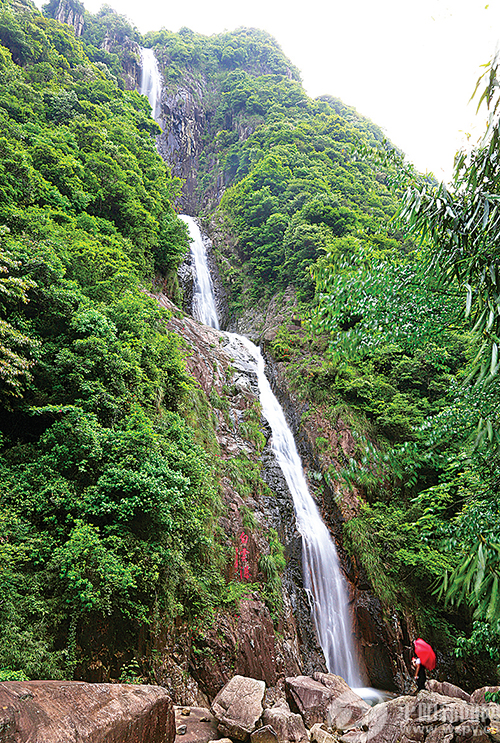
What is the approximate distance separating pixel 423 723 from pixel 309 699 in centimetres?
219

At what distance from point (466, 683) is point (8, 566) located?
428 inches

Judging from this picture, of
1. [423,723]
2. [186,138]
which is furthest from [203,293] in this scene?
[186,138]

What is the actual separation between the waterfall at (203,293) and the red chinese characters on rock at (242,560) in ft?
40.8

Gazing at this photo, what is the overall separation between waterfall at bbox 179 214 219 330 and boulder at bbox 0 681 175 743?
1632 centimetres

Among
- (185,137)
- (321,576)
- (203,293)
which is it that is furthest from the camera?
(185,137)

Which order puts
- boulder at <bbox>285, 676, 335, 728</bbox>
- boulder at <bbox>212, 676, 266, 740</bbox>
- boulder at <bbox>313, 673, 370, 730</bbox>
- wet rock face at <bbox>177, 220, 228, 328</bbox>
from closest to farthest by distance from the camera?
boulder at <bbox>212, 676, 266, 740</bbox> < boulder at <bbox>313, 673, 370, 730</bbox> < boulder at <bbox>285, 676, 335, 728</bbox> < wet rock face at <bbox>177, 220, 228, 328</bbox>

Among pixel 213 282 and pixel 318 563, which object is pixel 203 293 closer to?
pixel 213 282

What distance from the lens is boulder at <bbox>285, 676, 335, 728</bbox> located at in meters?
5.02

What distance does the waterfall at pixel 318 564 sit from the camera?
27.8 ft

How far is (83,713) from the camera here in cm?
225

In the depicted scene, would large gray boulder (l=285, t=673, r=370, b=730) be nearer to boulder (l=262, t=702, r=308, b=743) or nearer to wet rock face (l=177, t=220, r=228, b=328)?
boulder (l=262, t=702, r=308, b=743)

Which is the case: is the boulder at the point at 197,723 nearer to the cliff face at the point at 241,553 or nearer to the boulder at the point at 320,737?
the cliff face at the point at 241,553

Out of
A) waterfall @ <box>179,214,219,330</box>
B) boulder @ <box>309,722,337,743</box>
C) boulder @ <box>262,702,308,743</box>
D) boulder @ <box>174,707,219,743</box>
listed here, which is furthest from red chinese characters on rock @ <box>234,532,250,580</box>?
waterfall @ <box>179,214,219,330</box>

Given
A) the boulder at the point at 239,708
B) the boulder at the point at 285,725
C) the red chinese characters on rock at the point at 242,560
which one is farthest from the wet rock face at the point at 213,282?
the boulder at the point at 285,725
